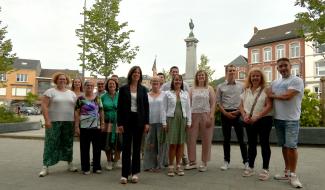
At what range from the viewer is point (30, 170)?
22.6 feet

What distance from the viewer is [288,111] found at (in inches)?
227

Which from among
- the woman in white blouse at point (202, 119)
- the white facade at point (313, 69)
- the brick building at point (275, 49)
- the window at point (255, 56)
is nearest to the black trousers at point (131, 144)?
the woman in white blouse at point (202, 119)

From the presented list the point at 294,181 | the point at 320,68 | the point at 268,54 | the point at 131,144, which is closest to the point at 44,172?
the point at 131,144

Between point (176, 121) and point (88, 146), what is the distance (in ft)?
5.90

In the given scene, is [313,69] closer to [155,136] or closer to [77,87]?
[155,136]

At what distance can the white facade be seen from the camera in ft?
142

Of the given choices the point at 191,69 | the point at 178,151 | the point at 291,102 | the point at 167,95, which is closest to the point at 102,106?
the point at 167,95

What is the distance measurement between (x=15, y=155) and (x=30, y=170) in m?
2.49

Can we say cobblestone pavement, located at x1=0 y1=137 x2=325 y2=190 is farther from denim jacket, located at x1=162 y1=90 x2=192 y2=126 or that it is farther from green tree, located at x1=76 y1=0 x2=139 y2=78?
green tree, located at x1=76 y1=0 x2=139 y2=78

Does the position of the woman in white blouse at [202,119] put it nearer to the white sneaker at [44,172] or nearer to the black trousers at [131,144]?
the black trousers at [131,144]

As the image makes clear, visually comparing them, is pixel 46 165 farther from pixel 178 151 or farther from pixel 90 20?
pixel 90 20

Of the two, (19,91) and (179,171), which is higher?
(19,91)

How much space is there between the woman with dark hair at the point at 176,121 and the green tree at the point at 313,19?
11013mm

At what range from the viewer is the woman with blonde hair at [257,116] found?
6.10 metres
